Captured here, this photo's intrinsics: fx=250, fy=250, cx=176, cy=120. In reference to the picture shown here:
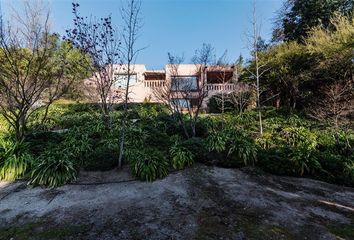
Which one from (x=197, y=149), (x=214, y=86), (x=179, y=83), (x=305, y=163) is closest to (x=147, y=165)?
(x=197, y=149)

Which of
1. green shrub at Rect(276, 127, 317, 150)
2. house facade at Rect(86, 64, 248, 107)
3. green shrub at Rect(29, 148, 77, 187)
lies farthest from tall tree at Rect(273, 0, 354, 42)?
green shrub at Rect(29, 148, 77, 187)

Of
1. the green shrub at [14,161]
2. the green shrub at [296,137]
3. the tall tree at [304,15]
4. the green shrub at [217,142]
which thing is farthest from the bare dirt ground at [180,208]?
the tall tree at [304,15]

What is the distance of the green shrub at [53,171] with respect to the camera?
546 centimetres

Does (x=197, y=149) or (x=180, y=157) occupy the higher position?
(x=197, y=149)

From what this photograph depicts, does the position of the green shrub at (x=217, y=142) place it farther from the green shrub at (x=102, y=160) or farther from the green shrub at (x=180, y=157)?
the green shrub at (x=102, y=160)

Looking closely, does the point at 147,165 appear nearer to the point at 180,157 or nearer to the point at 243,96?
the point at 180,157

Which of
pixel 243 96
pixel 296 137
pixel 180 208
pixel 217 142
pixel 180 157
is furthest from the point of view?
pixel 243 96

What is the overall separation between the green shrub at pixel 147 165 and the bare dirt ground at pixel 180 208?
0.21m

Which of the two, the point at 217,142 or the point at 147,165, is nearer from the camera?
the point at 147,165

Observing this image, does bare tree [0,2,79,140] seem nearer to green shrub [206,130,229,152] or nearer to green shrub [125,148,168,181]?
green shrub [125,148,168,181]

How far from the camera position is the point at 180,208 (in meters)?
4.42

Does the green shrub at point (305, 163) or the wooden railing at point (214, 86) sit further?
the wooden railing at point (214, 86)

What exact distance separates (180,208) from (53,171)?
10.0 feet

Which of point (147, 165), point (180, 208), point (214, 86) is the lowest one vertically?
point (180, 208)
